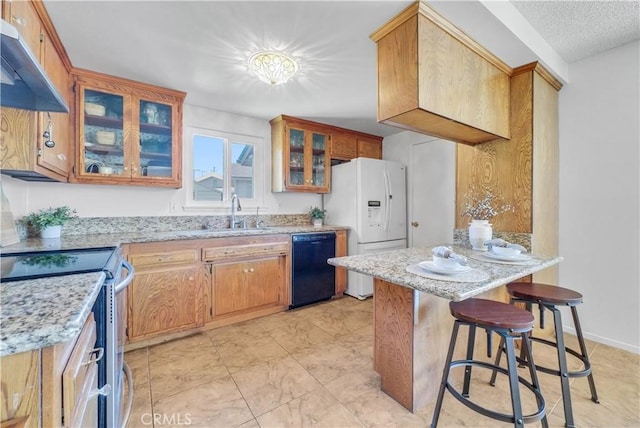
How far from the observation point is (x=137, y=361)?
2051 mm

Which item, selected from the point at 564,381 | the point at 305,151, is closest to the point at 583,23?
the point at 564,381

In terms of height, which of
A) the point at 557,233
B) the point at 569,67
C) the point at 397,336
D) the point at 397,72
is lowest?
the point at 397,336

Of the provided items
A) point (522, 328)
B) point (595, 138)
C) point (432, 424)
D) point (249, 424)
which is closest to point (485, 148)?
point (595, 138)

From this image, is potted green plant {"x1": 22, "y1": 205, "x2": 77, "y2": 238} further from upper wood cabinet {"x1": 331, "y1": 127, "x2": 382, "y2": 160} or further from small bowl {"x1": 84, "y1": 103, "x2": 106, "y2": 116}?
upper wood cabinet {"x1": 331, "y1": 127, "x2": 382, "y2": 160}

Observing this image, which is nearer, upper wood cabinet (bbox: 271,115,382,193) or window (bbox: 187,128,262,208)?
window (bbox: 187,128,262,208)

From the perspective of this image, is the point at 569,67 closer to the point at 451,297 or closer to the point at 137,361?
the point at 451,297

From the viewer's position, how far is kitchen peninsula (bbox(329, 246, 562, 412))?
1.49m

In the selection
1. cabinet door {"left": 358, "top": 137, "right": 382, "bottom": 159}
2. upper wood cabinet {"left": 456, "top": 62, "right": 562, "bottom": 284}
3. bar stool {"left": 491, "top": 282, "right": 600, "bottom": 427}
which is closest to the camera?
bar stool {"left": 491, "top": 282, "right": 600, "bottom": 427}

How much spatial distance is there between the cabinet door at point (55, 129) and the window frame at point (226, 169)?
1007mm

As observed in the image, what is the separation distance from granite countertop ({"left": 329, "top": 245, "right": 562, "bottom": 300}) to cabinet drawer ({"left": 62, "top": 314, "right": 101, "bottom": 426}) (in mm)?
1092

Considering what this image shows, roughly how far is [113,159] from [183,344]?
1750mm

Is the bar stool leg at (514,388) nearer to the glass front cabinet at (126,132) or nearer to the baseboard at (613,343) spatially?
the baseboard at (613,343)

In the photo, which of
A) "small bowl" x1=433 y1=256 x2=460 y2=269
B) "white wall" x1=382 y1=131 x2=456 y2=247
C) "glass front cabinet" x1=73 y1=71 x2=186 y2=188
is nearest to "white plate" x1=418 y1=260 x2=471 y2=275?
"small bowl" x1=433 y1=256 x2=460 y2=269

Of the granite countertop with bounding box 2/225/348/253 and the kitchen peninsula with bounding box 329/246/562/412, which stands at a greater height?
the granite countertop with bounding box 2/225/348/253
